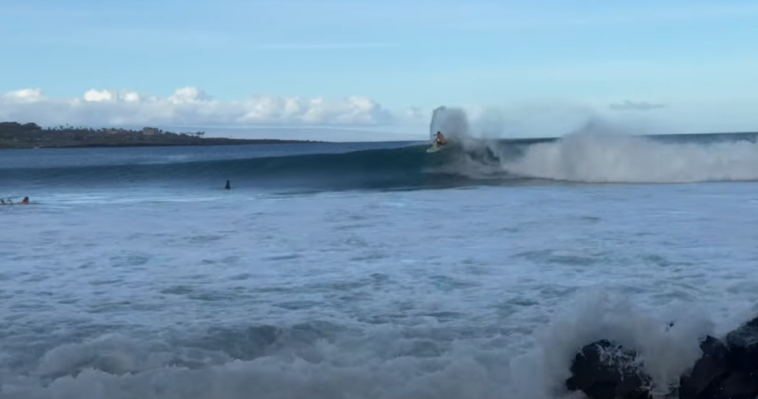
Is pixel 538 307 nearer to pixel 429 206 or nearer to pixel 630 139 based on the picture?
pixel 429 206

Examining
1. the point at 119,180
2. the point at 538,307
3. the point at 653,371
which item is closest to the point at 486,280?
the point at 538,307

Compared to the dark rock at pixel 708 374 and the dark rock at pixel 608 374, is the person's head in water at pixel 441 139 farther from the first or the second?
the dark rock at pixel 708 374

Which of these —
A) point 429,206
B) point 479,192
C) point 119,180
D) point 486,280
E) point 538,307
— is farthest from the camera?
point 119,180

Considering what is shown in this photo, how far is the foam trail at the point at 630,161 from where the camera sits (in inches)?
1091

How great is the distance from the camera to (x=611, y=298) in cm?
601

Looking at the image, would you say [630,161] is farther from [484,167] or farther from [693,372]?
[693,372]

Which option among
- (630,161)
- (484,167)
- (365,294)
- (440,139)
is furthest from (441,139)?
(365,294)

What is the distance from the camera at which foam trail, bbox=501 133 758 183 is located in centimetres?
2770

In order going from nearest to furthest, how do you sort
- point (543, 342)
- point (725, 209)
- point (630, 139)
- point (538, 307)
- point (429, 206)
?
1. point (543, 342)
2. point (538, 307)
3. point (725, 209)
4. point (429, 206)
5. point (630, 139)

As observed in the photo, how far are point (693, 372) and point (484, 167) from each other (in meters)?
26.4

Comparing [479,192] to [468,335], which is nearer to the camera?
[468,335]

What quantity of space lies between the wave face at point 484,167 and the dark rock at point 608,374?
20419 mm

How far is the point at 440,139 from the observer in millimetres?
33312

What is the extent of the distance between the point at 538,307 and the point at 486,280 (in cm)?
127
